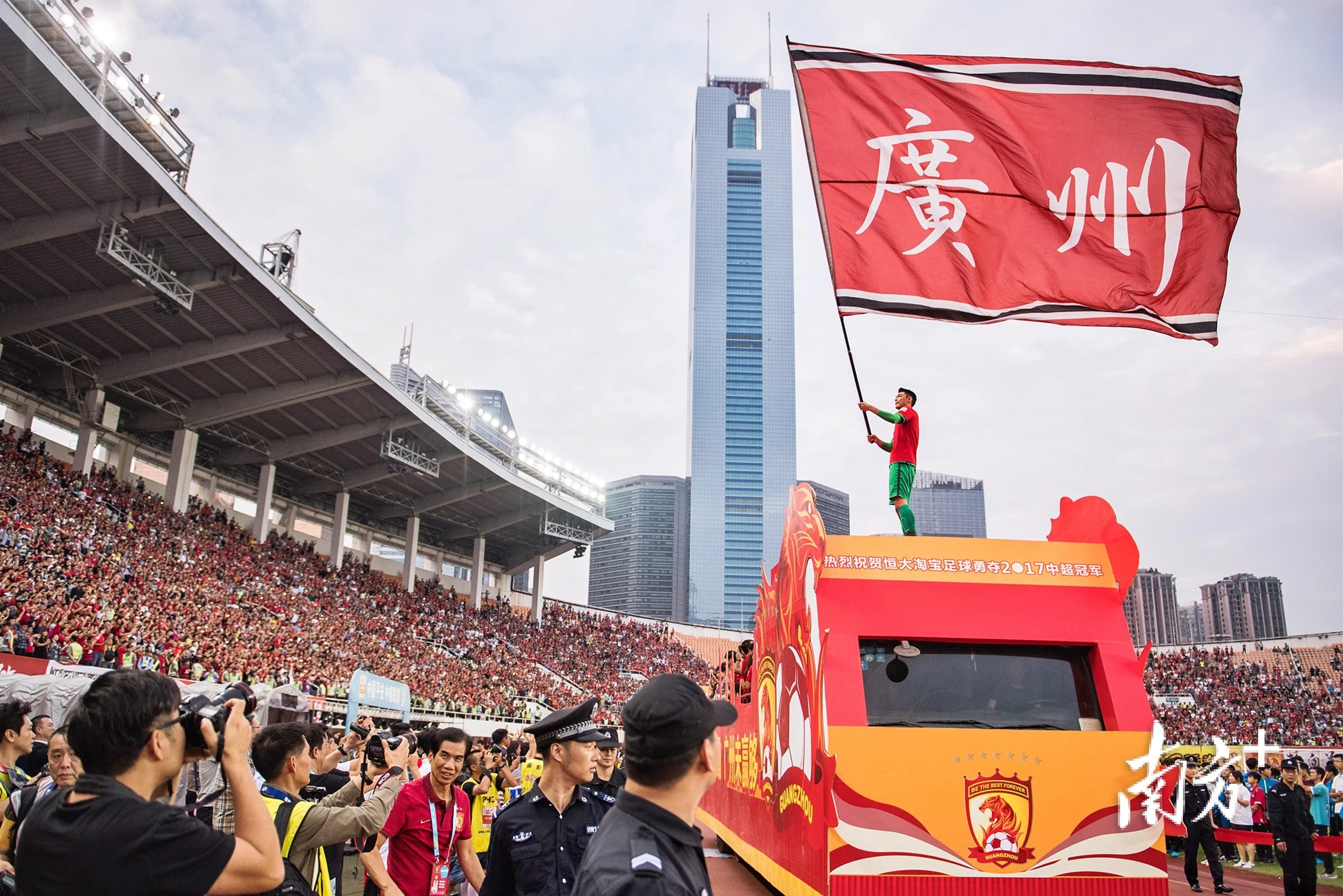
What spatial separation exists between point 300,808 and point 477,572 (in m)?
38.7

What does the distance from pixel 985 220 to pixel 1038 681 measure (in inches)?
152

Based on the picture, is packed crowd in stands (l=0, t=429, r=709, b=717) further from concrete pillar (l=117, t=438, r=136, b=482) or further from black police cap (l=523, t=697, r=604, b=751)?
black police cap (l=523, t=697, r=604, b=751)

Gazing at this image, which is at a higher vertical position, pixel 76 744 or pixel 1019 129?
pixel 1019 129

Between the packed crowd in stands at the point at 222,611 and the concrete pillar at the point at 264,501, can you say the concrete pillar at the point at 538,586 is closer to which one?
the packed crowd in stands at the point at 222,611

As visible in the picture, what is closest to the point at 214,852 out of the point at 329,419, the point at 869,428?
the point at 869,428

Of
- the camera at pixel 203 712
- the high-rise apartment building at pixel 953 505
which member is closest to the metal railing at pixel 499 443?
the camera at pixel 203 712

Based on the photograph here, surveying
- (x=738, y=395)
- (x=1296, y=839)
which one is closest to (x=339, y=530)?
(x=1296, y=839)

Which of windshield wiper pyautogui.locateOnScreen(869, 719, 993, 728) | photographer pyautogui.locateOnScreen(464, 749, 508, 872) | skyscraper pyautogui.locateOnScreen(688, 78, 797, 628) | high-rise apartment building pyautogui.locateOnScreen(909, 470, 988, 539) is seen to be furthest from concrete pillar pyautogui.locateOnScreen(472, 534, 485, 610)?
high-rise apartment building pyautogui.locateOnScreen(909, 470, 988, 539)

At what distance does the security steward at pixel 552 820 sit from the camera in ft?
13.1

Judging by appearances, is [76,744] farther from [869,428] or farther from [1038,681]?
[869,428]

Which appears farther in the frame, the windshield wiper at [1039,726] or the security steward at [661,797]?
the windshield wiper at [1039,726]

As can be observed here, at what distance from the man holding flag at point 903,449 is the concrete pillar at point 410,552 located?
3234 cm

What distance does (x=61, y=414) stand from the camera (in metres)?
26.6

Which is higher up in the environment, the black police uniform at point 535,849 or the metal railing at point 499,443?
the metal railing at point 499,443
